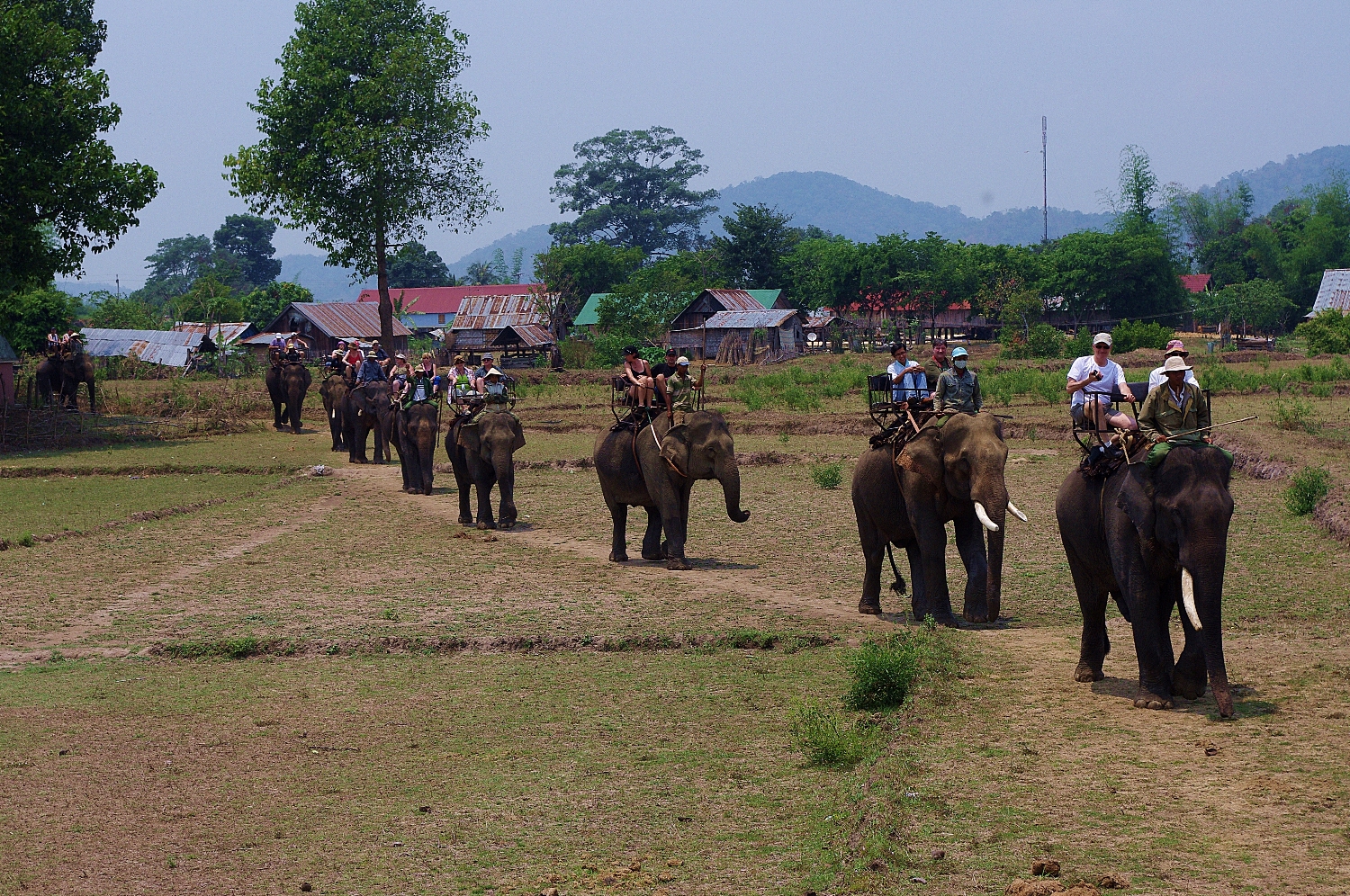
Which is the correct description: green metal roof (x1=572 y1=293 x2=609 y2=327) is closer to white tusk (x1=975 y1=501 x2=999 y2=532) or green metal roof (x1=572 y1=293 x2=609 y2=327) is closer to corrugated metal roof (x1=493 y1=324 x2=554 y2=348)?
corrugated metal roof (x1=493 y1=324 x2=554 y2=348)

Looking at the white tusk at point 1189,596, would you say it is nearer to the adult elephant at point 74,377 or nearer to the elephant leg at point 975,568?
the elephant leg at point 975,568

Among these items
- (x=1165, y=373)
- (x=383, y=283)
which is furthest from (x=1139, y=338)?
(x=1165, y=373)

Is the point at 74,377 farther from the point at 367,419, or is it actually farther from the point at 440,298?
the point at 440,298

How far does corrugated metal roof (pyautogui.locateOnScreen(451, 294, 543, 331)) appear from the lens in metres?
86.2

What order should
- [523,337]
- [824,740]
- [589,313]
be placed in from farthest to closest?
[589,313], [523,337], [824,740]

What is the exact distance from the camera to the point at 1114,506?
1017cm

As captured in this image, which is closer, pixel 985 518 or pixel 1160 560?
pixel 1160 560

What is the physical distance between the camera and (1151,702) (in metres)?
9.92

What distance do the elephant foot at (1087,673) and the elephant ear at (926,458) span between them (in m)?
2.75

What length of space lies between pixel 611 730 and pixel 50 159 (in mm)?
32846

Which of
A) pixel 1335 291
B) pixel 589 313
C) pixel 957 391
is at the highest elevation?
pixel 589 313

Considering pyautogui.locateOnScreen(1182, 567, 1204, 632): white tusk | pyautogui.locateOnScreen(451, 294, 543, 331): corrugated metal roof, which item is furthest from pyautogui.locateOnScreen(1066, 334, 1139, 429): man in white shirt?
pyautogui.locateOnScreen(451, 294, 543, 331): corrugated metal roof

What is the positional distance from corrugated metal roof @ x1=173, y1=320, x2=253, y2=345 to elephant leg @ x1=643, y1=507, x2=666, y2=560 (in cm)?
4936

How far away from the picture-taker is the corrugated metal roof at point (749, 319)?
73.2 meters
